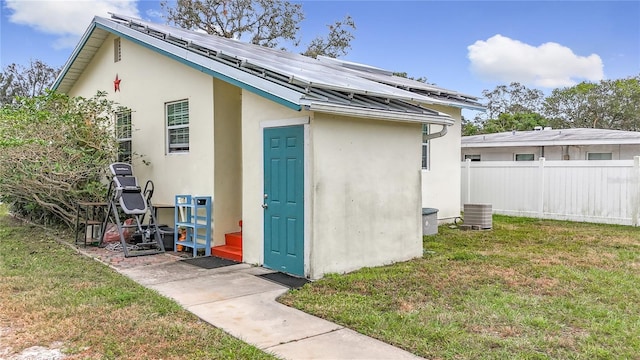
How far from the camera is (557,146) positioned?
15.9m

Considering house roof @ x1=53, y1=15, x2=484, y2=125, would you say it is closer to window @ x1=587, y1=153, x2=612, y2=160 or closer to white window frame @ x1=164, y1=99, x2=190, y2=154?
white window frame @ x1=164, y1=99, x2=190, y2=154

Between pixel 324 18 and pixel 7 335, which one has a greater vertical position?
pixel 324 18

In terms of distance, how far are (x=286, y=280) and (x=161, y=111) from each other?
4917mm

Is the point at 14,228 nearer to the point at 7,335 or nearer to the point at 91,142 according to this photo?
the point at 91,142

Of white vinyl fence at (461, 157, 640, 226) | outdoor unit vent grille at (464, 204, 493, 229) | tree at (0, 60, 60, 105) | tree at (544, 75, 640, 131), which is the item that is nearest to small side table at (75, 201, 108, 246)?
outdoor unit vent grille at (464, 204, 493, 229)

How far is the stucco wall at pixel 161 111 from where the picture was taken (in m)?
8.21

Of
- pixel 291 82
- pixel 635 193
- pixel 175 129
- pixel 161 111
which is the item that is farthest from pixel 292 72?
pixel 635 193

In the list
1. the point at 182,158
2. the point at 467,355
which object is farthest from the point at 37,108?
the point at 467,355

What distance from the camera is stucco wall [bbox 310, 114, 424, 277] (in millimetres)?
6219

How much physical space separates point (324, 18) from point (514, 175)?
1569cm

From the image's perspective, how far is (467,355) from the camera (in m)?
3.71

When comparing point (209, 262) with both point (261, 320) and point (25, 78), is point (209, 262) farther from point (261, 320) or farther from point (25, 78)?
point (25, 78)

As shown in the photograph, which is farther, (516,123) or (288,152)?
(516,123)

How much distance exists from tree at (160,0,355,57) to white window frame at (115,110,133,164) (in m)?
14.1
